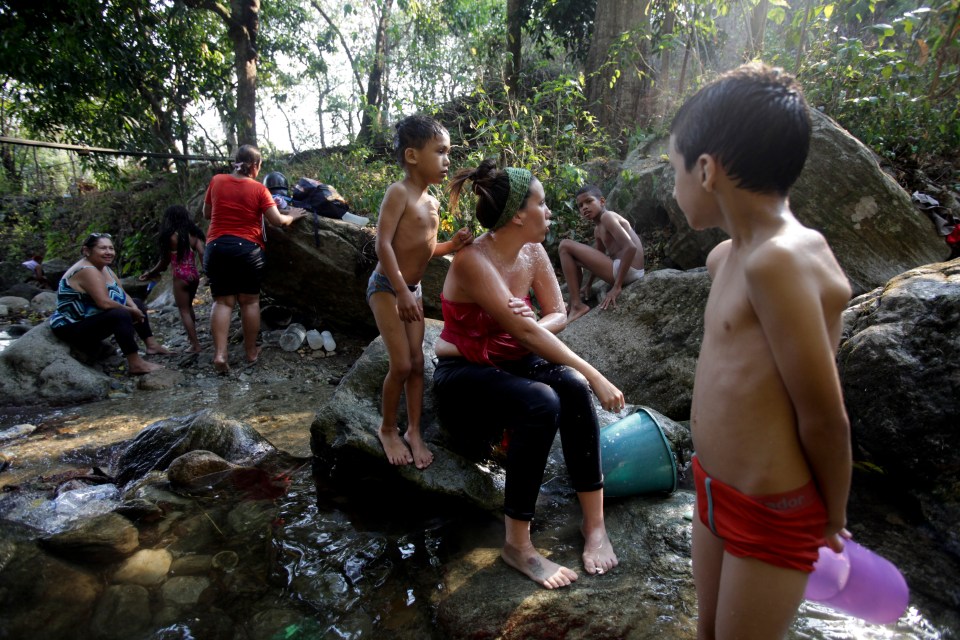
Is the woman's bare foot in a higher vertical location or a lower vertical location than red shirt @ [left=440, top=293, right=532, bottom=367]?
lower

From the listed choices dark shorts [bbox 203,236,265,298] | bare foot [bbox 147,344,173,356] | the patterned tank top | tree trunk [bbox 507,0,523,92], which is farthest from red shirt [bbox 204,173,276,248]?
tree trunk [bbox 507,0,523,92]

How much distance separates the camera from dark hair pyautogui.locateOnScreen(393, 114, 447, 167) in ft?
10.0

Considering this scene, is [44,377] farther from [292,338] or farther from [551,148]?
[551,148]

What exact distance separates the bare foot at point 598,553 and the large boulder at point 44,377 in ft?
15.6

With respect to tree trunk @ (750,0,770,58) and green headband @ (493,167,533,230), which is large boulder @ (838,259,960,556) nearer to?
green headband @ (493,167,533,230)

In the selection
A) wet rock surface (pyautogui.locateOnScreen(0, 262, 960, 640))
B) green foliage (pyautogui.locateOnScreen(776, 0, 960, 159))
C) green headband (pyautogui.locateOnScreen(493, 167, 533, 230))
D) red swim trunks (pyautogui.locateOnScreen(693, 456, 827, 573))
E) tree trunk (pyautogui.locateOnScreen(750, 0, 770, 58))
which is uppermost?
tree trunk (pyautogui.locateOnScreen(750, 0, 770, 58))

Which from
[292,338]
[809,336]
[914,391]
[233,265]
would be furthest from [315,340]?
[809,336]

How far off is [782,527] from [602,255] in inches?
168

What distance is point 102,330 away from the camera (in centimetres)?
567

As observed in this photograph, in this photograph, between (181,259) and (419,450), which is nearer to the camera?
(419,450)

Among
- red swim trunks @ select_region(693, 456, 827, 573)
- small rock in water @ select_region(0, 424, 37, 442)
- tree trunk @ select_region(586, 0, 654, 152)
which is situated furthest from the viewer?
tree trunk @ select_region(586, 0, 654, 152)

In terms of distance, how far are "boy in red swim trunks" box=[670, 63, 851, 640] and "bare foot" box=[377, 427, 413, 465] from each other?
1.73 metres

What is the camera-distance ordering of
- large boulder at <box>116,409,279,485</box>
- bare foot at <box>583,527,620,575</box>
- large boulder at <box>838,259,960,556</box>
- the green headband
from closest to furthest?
bare foot at <box>583,527,620,575</box>
the green headband
large boulder at <box>838,259,960,556</box>
large boulder at <box>116,409,279,485</box>

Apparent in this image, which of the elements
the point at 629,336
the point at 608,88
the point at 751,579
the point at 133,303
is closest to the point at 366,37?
the point at 608,88
